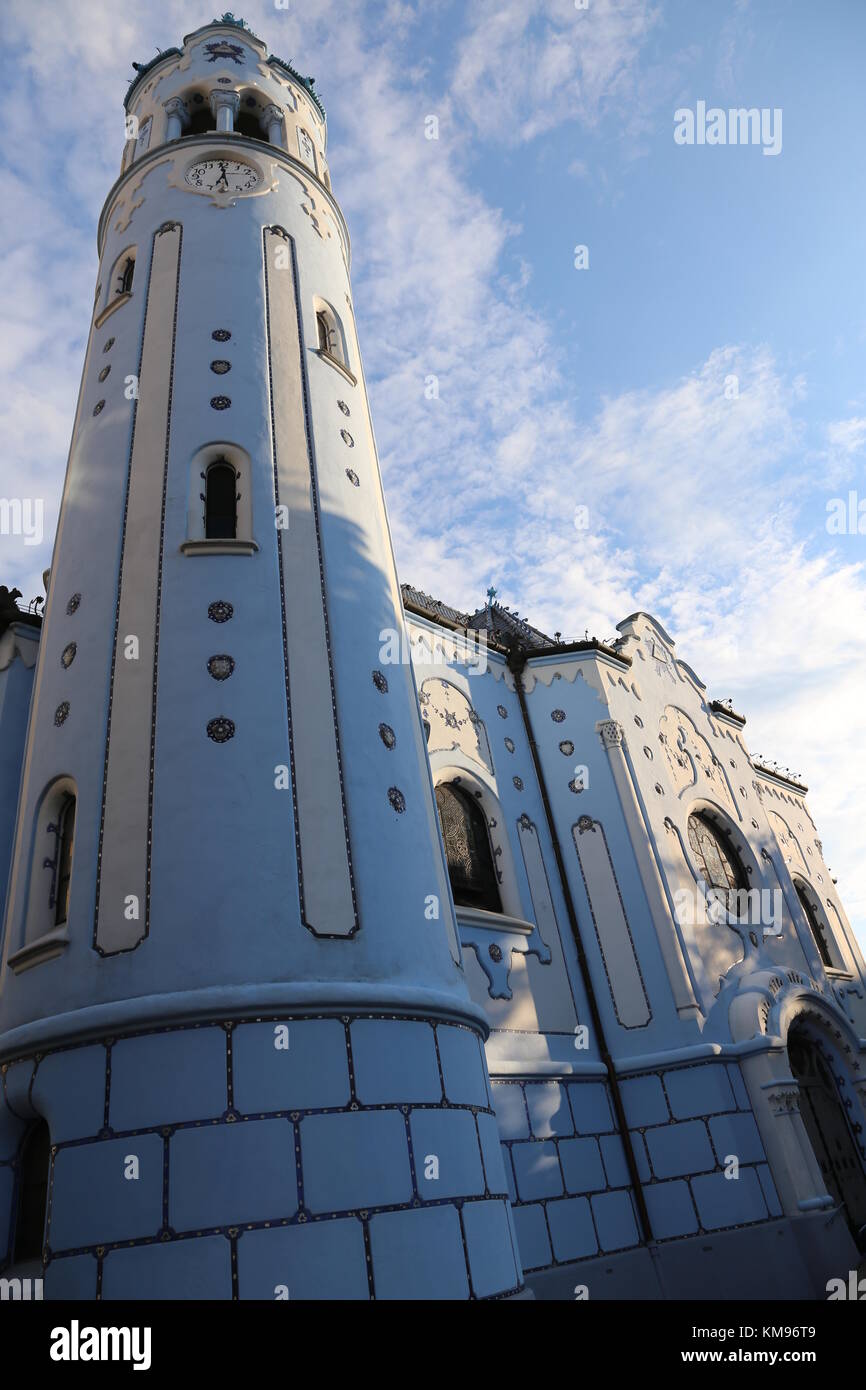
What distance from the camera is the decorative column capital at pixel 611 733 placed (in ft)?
55.2

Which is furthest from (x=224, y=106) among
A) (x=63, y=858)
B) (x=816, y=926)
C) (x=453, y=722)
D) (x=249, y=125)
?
(x=816, y=926)

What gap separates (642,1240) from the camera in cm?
1238

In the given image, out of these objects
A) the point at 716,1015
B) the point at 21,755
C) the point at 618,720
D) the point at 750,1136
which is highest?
the point at 618,720

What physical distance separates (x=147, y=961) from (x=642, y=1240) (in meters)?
8.98

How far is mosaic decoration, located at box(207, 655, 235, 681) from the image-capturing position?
29.9 feet

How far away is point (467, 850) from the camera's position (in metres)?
14.0

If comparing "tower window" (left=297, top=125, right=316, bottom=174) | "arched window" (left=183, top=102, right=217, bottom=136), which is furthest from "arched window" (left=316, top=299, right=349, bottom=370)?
"arched window" (left=183, top=102, right=217, bottom=136)

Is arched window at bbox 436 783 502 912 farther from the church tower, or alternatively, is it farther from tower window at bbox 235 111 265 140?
tower window at bbox 235 111 265 140

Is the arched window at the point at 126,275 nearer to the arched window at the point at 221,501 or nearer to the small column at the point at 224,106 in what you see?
the small column at the point at 224,106

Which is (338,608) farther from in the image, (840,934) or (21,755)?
(840,934)

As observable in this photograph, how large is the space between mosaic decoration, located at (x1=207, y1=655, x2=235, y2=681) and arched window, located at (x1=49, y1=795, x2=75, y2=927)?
212 cm

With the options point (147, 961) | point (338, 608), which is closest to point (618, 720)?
point (338, 608)

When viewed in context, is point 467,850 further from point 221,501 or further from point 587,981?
point 221,501

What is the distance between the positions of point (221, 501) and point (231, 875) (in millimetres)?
5050
